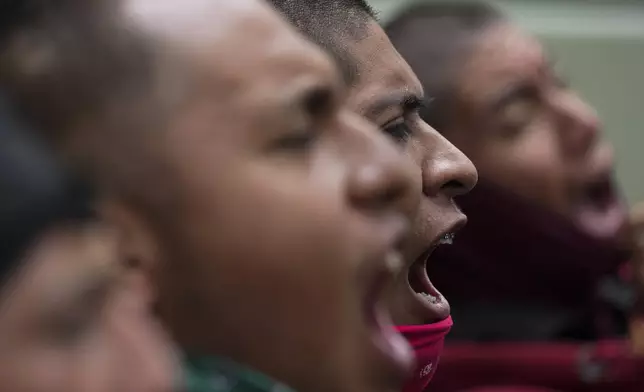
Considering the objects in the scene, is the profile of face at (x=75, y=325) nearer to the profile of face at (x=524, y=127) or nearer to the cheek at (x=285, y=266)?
the cheek at (x=285, y=266)

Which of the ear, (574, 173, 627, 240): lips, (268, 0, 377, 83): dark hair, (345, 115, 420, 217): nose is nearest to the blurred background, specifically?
(574, 173, 627, 240): lips

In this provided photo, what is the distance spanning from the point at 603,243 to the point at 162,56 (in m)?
0.79

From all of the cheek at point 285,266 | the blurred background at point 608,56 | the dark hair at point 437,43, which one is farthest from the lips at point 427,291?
the blurred background at point 608,56

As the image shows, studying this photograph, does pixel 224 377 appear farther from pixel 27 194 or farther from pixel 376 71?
pixel 376 71

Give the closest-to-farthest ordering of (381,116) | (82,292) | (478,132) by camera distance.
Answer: (82,292) → (381,116) → (478,132)

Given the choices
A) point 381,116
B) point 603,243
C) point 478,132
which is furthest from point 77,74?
point 603,243

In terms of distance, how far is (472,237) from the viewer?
1.00m

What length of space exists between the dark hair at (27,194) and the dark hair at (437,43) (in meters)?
0.63

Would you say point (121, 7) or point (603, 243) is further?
point (603, 243)

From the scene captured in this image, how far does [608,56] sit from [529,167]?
0.62 m

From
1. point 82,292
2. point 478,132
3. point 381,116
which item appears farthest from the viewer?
point 478,132

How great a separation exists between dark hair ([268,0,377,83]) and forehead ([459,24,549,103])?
356 millimetres

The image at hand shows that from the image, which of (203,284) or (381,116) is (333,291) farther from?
(381,116)

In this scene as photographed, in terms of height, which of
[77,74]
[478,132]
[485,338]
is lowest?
[485,338]
